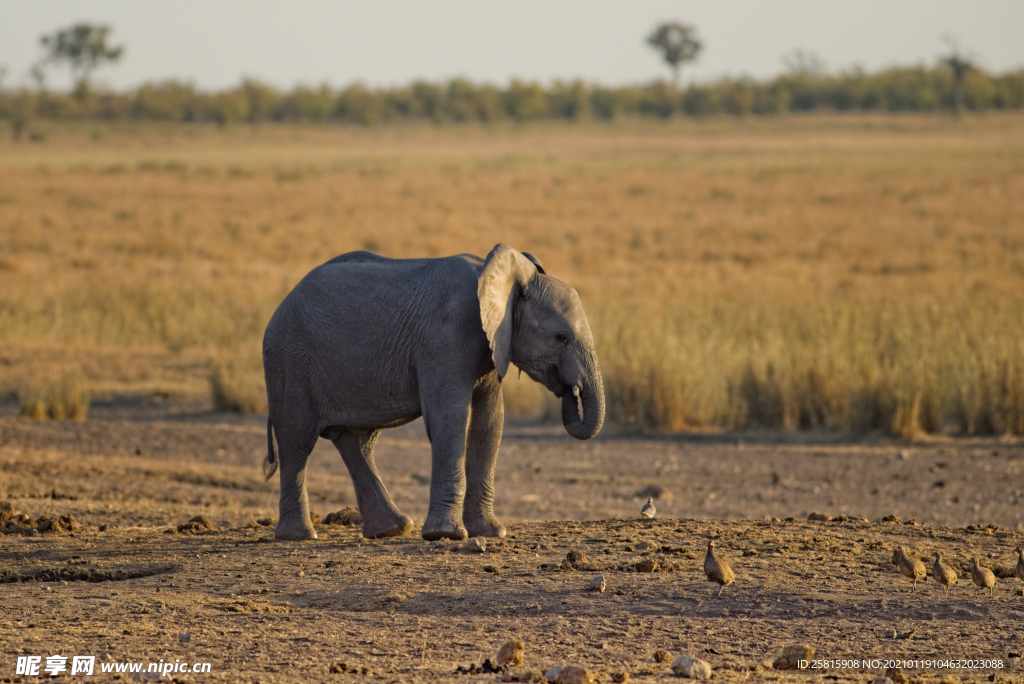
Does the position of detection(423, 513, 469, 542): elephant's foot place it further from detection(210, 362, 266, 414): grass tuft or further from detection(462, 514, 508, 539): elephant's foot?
detection(210, 362, 266, 414): grass tuft

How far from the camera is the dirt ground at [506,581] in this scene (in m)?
4.73

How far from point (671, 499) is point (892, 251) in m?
20.7

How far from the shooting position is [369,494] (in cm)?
695

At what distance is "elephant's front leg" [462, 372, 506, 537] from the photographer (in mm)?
6758

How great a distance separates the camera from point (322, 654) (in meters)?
4.68

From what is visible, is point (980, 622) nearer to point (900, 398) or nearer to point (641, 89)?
point (900, 398)

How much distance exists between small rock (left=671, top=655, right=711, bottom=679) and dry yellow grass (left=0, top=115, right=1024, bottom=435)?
848 cm

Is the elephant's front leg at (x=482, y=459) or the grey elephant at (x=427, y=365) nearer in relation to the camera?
the grey elephant at (x=427, y=365)

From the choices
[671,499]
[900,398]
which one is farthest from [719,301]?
[671,499]

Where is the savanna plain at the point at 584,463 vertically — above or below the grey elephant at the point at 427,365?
below

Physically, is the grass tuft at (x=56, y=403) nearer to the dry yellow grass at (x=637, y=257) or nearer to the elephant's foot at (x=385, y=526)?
the dry yellow grass at (x=637, y=257)

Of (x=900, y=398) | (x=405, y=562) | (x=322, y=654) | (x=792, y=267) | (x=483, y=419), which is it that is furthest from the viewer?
(x=792, y=267)

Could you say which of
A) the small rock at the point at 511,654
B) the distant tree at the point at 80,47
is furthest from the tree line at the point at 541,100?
the small rock at the point at 511,654

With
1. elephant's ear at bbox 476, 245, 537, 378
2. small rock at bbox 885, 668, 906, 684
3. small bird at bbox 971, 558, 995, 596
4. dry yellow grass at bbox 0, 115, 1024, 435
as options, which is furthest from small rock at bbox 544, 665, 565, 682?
dry yellow grass at bbox 0, 115, 1024, 435
